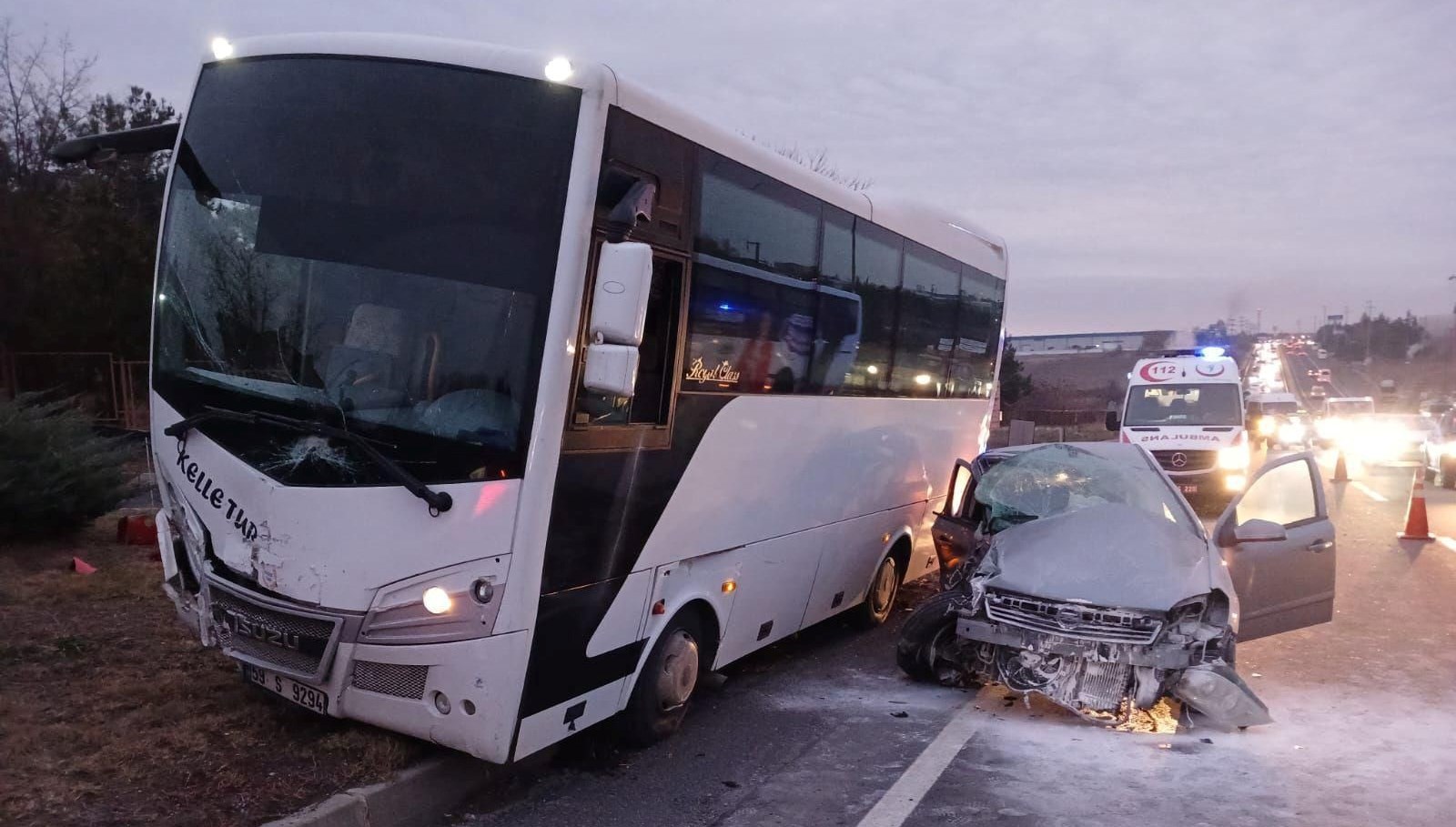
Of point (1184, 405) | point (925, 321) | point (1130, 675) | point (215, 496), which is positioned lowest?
point (1130, 675)

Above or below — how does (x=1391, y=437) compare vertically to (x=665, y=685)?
above

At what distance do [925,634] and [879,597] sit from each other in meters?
2.39

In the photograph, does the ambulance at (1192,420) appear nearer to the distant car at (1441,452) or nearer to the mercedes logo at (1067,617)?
the distant car at (1441,452)

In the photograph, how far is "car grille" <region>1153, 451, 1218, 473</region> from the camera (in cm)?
1872

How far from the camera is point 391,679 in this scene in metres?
5.07

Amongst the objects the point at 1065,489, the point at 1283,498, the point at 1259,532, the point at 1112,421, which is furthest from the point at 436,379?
the point at 1112,421

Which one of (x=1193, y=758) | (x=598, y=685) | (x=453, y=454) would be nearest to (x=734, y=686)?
(x=598, y=685)

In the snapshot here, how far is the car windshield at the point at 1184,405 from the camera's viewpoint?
1952 cm

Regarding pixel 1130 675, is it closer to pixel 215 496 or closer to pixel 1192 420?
pixel 215 496

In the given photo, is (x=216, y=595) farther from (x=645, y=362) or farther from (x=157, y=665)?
(x=645, y=362)

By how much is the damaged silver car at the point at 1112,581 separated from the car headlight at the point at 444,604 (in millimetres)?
3348

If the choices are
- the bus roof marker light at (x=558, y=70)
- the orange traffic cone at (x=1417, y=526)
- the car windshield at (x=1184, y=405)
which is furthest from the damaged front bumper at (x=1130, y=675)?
the car windshield at (x=1184, y=405)

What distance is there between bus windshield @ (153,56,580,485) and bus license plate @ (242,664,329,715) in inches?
40.6

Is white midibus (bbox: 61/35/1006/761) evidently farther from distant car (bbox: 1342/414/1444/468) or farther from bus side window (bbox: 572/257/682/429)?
distant car (bbox: 1342/414/1444/468)
